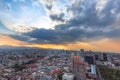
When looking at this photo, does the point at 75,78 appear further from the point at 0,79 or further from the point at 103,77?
the point at 0,79

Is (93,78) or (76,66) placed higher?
(76,66)

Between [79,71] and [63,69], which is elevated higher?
[79,71]

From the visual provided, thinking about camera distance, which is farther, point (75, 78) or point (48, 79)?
point (75, 78)

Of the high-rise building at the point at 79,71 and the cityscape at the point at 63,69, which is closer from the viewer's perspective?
the high-rise building at the point at 79,71

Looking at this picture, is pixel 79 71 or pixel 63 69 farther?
pixel 63 69

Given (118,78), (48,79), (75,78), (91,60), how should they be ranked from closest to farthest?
(48,79), (75,78), (118,78), (91,60)

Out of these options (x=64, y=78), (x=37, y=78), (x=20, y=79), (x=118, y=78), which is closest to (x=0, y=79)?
(x=20, y=79)

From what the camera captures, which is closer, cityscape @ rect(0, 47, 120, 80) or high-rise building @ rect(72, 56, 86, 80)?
high-rise building @ rect(72, 56, 86, 80)

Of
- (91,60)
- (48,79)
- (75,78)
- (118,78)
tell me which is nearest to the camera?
(48,79)

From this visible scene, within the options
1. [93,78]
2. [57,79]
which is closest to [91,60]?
[93,78]
